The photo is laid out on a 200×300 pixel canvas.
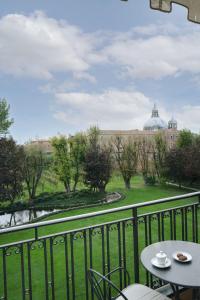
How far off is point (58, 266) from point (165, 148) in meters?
13.0

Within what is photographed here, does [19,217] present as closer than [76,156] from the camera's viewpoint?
Yes

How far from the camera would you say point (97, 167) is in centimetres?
1522

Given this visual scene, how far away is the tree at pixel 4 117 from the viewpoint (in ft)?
54.9

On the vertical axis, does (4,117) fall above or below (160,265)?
above

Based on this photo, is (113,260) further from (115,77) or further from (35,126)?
(115,77)

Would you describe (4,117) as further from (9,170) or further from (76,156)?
(9,170)

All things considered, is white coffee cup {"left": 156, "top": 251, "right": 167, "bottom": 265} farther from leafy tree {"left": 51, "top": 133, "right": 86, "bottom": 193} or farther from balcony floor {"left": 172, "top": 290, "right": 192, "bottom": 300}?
leafy tree {"left": 51, "top": 133, "right": 86, "bottom": 193}

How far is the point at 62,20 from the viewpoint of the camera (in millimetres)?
9703

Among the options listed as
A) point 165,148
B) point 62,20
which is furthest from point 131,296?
point 165,148

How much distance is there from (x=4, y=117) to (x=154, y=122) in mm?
15049

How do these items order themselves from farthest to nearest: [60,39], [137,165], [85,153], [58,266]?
[137,165]
[85,153]
[60,39]
[58,266]

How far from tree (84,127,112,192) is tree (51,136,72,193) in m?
1.15

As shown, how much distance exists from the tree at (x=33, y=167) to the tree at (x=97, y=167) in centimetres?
278

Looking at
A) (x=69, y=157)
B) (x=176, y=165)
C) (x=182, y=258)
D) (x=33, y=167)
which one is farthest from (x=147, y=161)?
(x=182, y=258)
